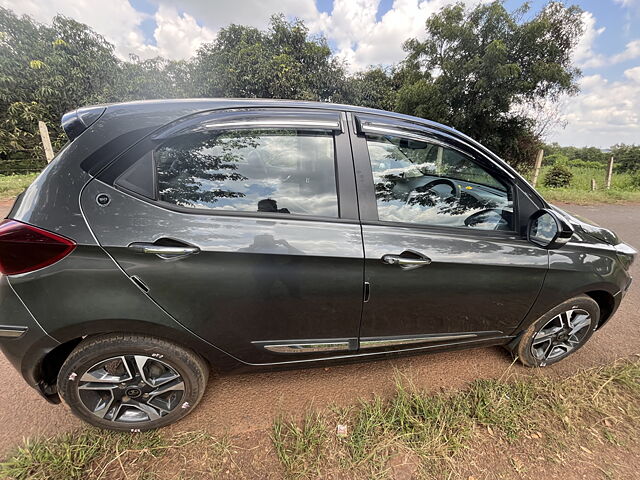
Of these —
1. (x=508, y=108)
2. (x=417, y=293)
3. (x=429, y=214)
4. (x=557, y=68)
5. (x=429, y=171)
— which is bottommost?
(x=417, y=293)

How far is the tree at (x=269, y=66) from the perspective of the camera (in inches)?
503

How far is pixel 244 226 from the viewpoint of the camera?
1.39 meters

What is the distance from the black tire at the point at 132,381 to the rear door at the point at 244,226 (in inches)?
8.9

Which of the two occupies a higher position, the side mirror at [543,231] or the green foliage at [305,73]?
the green foliage at [305,73]

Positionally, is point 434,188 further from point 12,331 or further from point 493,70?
point 493,70

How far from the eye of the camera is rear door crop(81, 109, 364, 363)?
1324mm

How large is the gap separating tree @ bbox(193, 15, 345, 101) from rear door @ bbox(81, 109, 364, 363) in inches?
499

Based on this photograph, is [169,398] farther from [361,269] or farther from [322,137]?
[322,137]

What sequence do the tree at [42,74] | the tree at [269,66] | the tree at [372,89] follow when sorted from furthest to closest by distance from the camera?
the tree at [372,89] < the tree at [269,66] < the tree at [42,74]

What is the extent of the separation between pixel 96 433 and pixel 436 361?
85.7 inches

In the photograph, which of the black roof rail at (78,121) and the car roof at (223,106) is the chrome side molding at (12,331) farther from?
the car roof at (223,106)

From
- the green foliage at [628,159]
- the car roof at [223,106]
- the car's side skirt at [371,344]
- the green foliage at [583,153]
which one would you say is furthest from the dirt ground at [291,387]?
the green foliage at [583,153]

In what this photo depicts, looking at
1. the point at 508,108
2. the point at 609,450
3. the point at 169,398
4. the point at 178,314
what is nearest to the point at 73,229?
the point at 178,314

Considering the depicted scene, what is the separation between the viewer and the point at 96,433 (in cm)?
159
